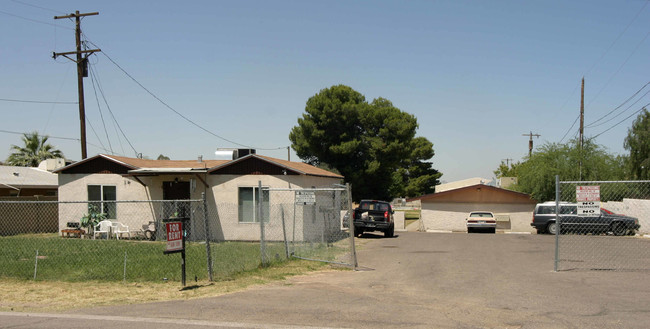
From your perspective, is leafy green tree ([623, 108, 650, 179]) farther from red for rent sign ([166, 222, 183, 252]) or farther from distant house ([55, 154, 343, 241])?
red for rent sign ([166, 222, 183, 252])

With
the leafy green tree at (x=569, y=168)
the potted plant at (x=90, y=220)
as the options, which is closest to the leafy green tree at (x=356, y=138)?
the leafy green tree at (x=569, y=168)

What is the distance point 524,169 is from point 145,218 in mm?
26693

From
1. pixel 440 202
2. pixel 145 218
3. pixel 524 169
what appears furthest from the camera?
pixel 524 169

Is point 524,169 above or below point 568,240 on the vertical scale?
above

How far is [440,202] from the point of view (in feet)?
116

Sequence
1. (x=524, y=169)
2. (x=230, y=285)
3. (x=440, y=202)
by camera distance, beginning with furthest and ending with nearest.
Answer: (x=524, y=169) < (x=440, y=202) < (x=230, y=285)

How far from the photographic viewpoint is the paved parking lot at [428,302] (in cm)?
738

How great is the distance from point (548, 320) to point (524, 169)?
32550 mm

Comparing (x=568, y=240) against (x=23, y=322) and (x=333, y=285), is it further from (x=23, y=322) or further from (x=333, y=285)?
(x=23, y=322)

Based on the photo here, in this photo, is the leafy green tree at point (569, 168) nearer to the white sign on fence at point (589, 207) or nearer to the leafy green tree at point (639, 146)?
the leafy green tree at point (639, 146)

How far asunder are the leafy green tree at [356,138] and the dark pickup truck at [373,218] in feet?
47.0

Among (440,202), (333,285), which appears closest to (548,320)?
(333,285)

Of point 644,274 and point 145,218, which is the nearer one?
point 644,274

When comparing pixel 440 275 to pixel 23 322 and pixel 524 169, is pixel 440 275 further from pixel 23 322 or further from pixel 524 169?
pixel 524 169
